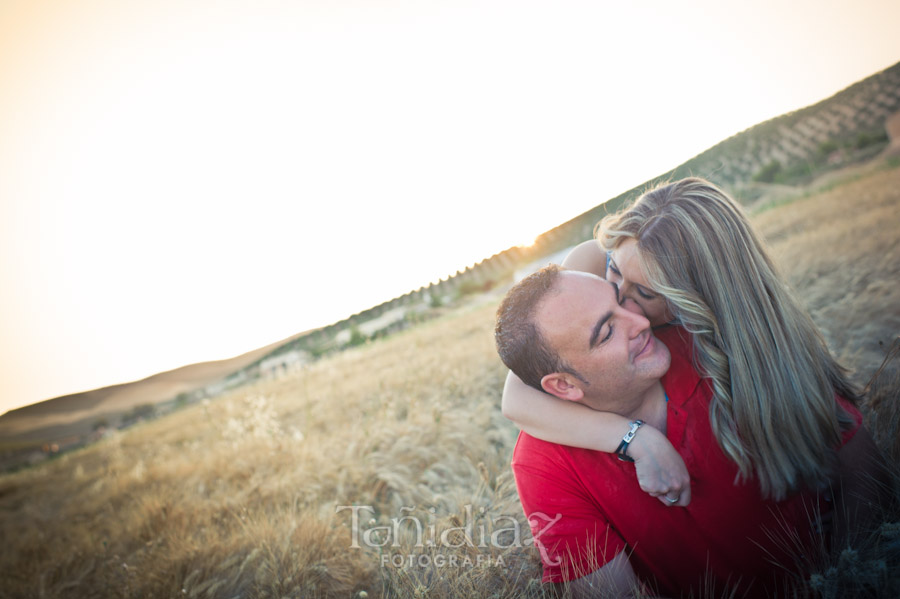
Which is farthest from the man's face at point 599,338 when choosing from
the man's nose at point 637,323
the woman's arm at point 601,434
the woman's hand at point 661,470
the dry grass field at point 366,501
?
the dry grass field at point 366,501

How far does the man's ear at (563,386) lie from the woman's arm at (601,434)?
38 mm

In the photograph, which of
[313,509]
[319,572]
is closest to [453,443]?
[313,509]

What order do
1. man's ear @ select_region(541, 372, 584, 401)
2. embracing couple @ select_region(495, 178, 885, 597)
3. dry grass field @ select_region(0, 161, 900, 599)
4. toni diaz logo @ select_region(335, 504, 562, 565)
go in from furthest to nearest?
toni diaz logo @ select_region(335, 504, 562, 565)
dry grass field @ select_region(0, 161, 900, 599)
man's ear @ select_region(541, 372, 584, 401)
embracing couple @ select_region(495, 178, 885, 597)

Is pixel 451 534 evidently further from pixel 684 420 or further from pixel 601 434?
pixel 684 420

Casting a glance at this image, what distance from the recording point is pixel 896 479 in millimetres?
1577

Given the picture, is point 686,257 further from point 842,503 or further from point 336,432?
point 336,432

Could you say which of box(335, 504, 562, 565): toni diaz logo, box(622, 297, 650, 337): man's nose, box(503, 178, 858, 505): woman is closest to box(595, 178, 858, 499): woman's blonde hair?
box(503, 178, 858, 505): woman

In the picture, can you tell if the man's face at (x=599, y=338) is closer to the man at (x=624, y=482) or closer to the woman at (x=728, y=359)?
the man at (x=624, y=482)

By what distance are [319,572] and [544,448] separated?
161cm

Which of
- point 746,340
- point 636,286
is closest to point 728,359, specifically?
point 746,340

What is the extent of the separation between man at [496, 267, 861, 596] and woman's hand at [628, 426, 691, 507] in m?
0.11

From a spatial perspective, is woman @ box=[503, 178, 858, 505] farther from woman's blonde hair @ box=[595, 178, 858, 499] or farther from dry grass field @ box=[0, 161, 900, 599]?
dry grass field @ box=[0, 161, 900, 599]

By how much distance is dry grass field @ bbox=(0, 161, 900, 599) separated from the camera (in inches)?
87.9

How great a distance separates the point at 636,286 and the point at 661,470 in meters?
0.92
